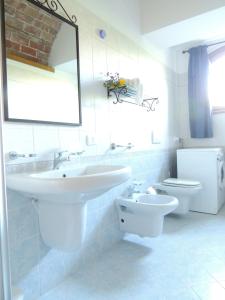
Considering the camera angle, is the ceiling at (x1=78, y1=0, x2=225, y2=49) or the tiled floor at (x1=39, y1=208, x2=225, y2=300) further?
the ceiling at (x1=78, y1=0, x2=225, y2=49)

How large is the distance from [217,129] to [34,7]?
298 cm

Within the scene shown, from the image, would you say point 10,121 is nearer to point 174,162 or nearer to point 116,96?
point 116,96

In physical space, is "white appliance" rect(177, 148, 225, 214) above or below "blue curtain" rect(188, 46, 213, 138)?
below

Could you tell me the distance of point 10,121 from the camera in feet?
4.39

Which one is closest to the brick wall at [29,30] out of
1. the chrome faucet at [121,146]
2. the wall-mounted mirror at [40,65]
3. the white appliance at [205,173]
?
the wall-mounted mirror at [40,65]

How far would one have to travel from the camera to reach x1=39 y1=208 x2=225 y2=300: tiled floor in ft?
4.77

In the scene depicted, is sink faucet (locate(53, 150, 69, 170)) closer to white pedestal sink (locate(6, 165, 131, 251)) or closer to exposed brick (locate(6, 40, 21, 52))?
white pedestal sink (locate(6, 165, 131, 251))

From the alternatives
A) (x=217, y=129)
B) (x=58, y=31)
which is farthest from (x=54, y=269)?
(x=217, y=129)

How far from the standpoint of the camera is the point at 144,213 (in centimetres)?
198

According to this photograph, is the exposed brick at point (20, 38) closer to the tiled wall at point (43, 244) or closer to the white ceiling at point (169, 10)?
the tiled wall at point (43, 244)

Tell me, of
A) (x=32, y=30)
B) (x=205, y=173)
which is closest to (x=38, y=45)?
(x=32, y=30)

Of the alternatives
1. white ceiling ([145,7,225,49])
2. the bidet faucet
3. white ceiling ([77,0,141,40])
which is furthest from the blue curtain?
the bidet faucet

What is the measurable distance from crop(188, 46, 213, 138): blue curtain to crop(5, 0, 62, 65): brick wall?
2.42m

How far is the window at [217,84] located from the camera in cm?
342
